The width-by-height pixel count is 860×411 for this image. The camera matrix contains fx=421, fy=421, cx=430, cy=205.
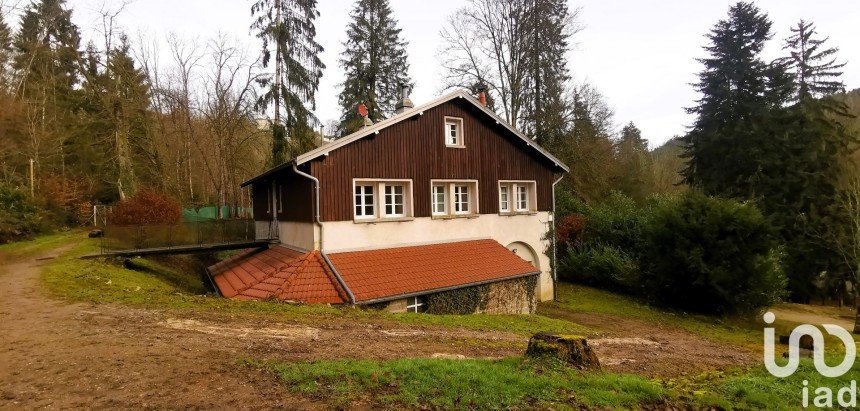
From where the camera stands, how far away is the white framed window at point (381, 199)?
15055mm

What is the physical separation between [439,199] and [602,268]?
10.6 metres

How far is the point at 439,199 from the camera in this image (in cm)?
1709

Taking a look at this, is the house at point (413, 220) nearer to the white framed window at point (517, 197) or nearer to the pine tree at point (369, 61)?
the white framed window at point (517, 197)

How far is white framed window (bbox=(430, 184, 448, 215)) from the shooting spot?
16797 mm

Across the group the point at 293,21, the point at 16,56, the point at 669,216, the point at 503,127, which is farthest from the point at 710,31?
the point at 16,56

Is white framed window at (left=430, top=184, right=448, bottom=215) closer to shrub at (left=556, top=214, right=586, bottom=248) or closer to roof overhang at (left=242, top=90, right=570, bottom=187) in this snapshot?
roof overhang at (left=242, top=90, right=570, bottom=187)

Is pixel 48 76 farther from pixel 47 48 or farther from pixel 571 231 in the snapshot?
pixel 571 231

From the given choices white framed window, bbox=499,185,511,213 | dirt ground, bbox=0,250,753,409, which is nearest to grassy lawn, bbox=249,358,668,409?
dirt ground, bbox=0,250,753,409

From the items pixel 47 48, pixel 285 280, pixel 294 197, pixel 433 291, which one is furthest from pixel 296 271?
pixel 47 48

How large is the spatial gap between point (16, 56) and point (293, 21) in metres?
18.9

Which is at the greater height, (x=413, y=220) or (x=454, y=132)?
(x=454, y=132)

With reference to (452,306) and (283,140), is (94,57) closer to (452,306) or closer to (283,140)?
(283,140)

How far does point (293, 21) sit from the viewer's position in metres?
25.5

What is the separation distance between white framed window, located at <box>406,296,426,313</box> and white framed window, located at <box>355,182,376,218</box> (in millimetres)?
3503
